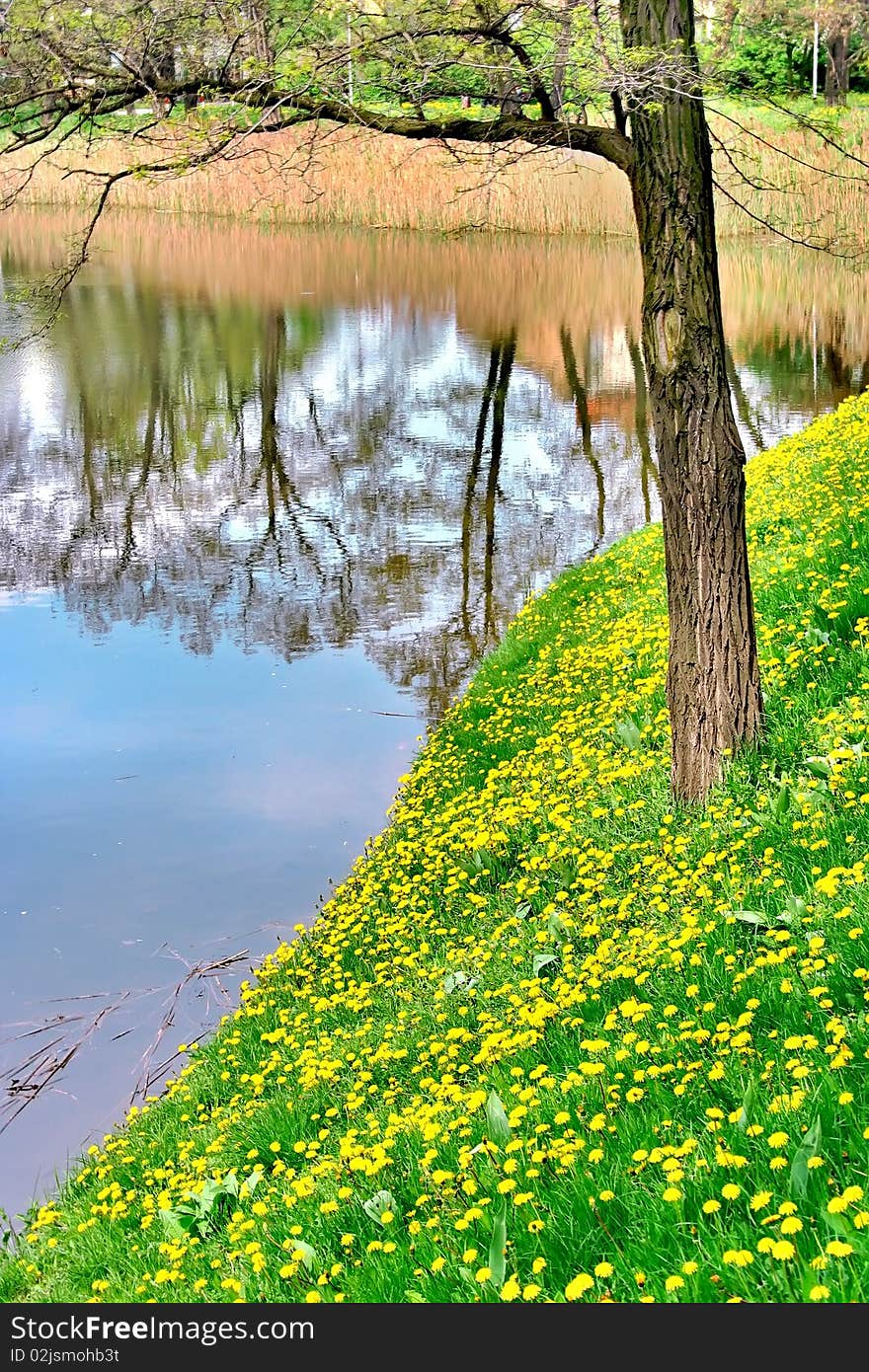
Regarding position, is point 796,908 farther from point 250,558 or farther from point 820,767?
point 250,558

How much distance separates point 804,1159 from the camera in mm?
2943

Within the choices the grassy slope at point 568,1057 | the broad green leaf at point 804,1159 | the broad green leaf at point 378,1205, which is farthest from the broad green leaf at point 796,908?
the broad green leaf at point 378,1205

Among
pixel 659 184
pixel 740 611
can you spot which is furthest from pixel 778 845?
pixel 659 184

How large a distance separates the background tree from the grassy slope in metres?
0.67

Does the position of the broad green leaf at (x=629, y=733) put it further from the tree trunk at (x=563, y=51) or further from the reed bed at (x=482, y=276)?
the reed bed at (x=482, y=276)

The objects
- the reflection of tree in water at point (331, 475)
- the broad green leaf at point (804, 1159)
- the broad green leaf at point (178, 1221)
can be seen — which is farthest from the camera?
the reflection of tree in water at point (331, 475)

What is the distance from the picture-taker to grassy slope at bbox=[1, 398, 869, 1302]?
310 cm

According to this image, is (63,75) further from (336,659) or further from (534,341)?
(534,341)

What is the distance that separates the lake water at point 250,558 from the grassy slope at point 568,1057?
119 centimetres

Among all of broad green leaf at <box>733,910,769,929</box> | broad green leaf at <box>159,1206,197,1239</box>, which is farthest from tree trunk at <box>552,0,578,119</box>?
broad green leaf at <box>159,1206,197,1239</box>

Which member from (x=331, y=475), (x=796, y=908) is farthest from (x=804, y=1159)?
(x=331, y=475)

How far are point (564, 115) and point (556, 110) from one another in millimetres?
219

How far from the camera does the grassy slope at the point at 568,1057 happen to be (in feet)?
10.2

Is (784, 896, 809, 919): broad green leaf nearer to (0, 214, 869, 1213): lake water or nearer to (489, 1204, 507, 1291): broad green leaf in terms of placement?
(489, 1204, 507, 1291): broad green leaf
